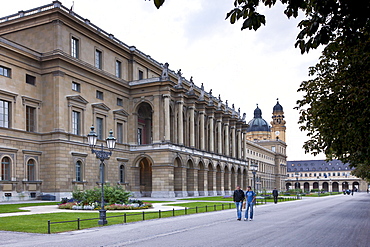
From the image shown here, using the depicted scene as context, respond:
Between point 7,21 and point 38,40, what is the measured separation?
5.77 m

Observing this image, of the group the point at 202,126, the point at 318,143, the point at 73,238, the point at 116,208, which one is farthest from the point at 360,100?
the point at 202,126

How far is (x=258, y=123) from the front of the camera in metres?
188

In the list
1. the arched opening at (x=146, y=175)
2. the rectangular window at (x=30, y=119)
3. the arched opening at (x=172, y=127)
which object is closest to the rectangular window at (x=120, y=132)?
the arched opening at (x=146, y=175)

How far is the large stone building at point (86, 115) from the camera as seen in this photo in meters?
46.8

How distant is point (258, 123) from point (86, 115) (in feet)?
458

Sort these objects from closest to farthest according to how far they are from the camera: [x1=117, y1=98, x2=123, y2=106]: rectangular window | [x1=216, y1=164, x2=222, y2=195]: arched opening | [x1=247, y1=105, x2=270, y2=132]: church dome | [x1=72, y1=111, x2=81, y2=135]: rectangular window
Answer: [x1=72, y1=111, x2=81, y2=135]: rectangular window, [x1=117, y1=98, x2=123, y2=106]: rectangular window, [x1=216, y1=164, x2=222, y2=195]: arched opening, [x1=247, y1=105, x2=270, y2=132]: church dome

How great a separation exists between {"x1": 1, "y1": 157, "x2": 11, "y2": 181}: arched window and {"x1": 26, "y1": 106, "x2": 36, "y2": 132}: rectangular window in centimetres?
508

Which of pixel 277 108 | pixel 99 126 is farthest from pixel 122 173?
pixel 277 108

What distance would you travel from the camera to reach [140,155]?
63.9 meters

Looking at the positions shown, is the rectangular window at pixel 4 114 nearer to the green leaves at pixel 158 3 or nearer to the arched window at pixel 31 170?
the arched window at pixel 31 170

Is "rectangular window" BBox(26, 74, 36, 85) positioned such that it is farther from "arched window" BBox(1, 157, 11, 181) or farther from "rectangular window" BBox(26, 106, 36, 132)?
"arched window" BBox(1, 157, 11, 181)

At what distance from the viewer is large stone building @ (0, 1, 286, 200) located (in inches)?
1844

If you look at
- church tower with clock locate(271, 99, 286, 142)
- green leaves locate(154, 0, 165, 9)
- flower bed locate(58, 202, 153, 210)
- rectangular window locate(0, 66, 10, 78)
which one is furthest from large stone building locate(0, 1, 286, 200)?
church tower with clock locate(271, 99, 286, 142)

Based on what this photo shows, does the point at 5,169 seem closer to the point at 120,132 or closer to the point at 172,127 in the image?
the point at 120,132
